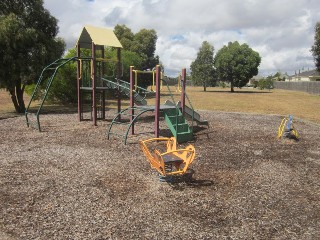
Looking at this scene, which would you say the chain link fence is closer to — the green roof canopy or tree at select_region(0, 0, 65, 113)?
the green roof canopy

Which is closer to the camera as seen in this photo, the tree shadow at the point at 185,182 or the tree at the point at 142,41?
the tree shadow at the point at 185,182

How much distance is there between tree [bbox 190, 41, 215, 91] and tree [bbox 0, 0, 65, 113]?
3937 centimetres

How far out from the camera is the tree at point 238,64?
1978 inches

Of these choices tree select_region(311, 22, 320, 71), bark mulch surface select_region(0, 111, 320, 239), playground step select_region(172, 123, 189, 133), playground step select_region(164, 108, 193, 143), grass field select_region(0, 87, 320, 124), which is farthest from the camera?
tree select_region(311, 22, 320, 71)

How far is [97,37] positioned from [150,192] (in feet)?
32.7

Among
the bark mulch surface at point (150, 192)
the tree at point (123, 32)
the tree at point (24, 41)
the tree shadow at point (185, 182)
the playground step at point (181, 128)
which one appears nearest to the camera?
the bark mulch surface at point (150, 192)

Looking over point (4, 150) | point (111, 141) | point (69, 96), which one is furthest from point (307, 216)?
point (69, 96)

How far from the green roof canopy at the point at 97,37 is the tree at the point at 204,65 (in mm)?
42029

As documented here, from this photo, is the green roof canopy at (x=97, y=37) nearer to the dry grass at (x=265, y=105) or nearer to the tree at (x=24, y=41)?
the tree at (x=24, y=41)

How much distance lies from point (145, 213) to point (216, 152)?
468cm

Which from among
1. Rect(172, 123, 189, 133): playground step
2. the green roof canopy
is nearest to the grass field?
the green roof canopy

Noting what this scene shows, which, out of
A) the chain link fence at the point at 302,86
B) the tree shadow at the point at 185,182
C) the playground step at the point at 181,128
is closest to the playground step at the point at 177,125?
the playground step at the point at 181,128

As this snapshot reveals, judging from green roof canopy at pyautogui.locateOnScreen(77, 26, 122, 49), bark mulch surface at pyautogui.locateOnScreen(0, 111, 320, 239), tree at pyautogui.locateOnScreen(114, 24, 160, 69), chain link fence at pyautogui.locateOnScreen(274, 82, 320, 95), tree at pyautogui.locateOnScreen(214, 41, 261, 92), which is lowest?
bark mulch surface at pyautogui.locateOnScreen(0, 111, 320, 239)

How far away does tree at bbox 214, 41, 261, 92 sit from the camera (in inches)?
1978
